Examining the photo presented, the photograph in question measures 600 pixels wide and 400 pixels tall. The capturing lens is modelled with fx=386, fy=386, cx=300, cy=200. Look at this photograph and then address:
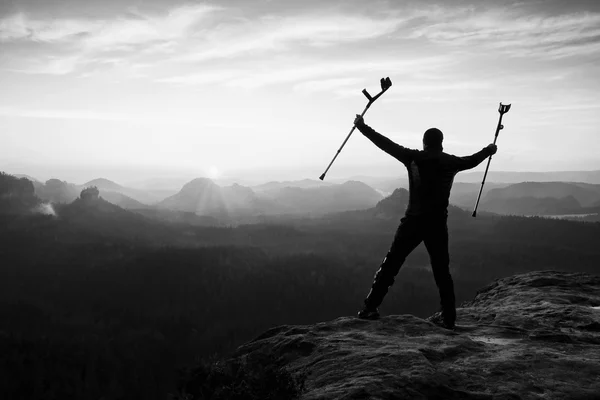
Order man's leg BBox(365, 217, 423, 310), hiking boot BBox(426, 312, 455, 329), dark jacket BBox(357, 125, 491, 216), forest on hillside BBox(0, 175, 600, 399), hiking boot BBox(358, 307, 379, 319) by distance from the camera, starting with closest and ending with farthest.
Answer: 1. dark jacket BBox(357, 125, 491, 216)
2. man's leg BBox(365, 217, 423, 310)
3. hiking boot BBox(426, 312, 455, 329)
4. hiking boot BBox(358, 307, 379, 319)
5. forest on hillside BBox(0, 175, 600, 399)

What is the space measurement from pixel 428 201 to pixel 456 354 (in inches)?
121

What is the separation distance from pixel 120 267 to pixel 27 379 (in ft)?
292

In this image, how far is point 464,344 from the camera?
7211mm

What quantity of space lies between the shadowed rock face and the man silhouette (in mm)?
Answer: 1182

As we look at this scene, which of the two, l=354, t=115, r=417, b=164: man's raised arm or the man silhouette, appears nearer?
the man silhouette

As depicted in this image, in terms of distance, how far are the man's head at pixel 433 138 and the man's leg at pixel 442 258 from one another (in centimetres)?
159

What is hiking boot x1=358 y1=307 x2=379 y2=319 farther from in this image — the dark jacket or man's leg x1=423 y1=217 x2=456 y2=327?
the dark jacket

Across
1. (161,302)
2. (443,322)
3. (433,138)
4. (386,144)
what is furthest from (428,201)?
(161,302)

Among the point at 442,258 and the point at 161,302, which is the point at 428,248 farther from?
the point at 161,302

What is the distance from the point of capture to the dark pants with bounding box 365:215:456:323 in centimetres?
837

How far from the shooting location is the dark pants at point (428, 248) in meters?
8.37

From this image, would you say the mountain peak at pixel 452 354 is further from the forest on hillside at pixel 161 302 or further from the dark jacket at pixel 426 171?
the forest on hillside at pixel 161 302

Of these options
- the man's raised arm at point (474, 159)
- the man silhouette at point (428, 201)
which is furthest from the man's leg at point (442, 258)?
the man's raised arm at point (474, 159)

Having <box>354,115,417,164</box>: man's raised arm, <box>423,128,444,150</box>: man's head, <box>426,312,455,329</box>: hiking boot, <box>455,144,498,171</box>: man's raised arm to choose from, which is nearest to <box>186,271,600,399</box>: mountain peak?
<box>426,312,455,329</box>: hiking boot
